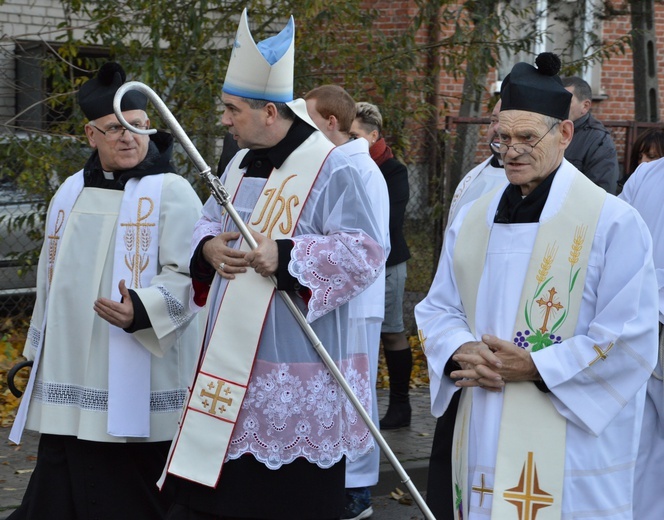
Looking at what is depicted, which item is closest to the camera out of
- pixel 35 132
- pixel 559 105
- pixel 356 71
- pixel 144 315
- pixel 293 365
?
pixel 559 105

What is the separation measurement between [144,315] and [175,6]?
4866mm

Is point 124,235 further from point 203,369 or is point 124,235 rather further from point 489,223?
point 489,223

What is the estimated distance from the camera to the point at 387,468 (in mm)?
6898

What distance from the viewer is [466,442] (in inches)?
155

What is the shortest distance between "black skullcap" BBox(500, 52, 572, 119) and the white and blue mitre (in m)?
0.81

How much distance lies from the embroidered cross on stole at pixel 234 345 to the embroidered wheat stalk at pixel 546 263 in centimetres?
90

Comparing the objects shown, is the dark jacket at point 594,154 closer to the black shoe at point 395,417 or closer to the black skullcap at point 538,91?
the black shoe at point 395,417

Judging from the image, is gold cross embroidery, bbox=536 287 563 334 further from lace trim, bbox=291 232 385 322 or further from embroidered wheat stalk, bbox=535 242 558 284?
lace trim, bbox=291 232 385 322

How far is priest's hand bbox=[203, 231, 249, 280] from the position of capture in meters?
4.15

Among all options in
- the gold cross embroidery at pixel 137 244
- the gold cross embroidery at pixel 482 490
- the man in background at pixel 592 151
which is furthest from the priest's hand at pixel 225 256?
the man in background at pixel 592 151

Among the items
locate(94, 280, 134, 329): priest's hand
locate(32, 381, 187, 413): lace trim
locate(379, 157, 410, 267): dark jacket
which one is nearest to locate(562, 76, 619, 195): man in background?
locate(379, 157, 410, 267): dark jacket

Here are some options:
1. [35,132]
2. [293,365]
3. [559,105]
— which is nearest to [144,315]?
[293,365]

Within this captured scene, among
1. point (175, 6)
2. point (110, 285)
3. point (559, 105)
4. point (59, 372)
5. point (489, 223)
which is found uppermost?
point (175, 6)

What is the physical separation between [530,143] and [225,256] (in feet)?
3.62
